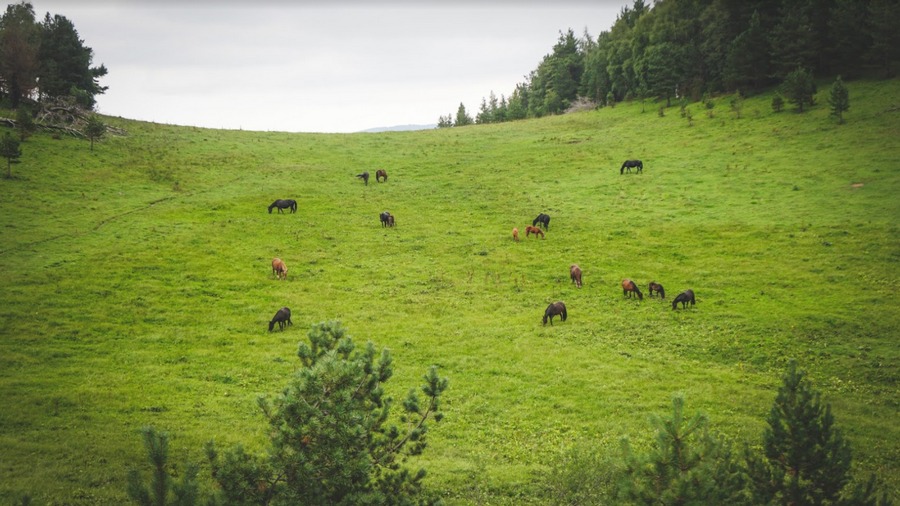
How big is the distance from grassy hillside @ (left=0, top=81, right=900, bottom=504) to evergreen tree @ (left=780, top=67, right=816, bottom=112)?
3270 millimetres

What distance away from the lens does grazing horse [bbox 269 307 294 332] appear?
23172 mm

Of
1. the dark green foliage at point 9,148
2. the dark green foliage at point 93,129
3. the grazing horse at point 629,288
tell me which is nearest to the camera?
the grazing horse at point 629,288

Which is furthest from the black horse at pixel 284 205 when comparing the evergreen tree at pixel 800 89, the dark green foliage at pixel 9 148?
the evergreen tree at pixel 800 89

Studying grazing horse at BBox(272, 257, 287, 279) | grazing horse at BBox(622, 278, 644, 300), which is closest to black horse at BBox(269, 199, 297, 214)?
grazing horse at BBox(272, 257, 287, 279)

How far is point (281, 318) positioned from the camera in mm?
23234

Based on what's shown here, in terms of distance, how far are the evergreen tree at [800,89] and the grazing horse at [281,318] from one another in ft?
181

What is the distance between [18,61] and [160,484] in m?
61.6

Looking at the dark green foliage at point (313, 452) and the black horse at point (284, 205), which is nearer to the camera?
the dark green foliage at point (313, 452)

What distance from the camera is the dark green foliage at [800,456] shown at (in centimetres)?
851

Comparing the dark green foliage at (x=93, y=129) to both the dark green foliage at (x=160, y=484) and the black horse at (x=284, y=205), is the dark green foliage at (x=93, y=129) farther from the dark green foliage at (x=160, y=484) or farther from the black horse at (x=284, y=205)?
the dark green foliage at (x=160, y=484)

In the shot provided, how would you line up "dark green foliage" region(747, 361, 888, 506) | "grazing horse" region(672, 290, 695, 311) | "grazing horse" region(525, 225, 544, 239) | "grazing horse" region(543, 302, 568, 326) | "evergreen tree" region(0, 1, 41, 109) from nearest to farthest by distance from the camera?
"dark green foliage" region(747, 361, 888, 506)
"grazing horse" region(543, 302, 568, 326)
"grazing horse" region(672, 290, 695, 311)
"grazing horse" region(525, 225, 544, 239)
"evergreen tree" region(0, 1, 41, 109)

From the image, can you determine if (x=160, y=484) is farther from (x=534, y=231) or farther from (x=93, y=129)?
(x=93, y=129)

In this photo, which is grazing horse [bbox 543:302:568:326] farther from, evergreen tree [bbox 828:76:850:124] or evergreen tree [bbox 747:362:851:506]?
evergreen tree [bbox 828:76:850:124]

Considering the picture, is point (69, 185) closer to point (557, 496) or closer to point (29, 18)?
point (29, 18)
